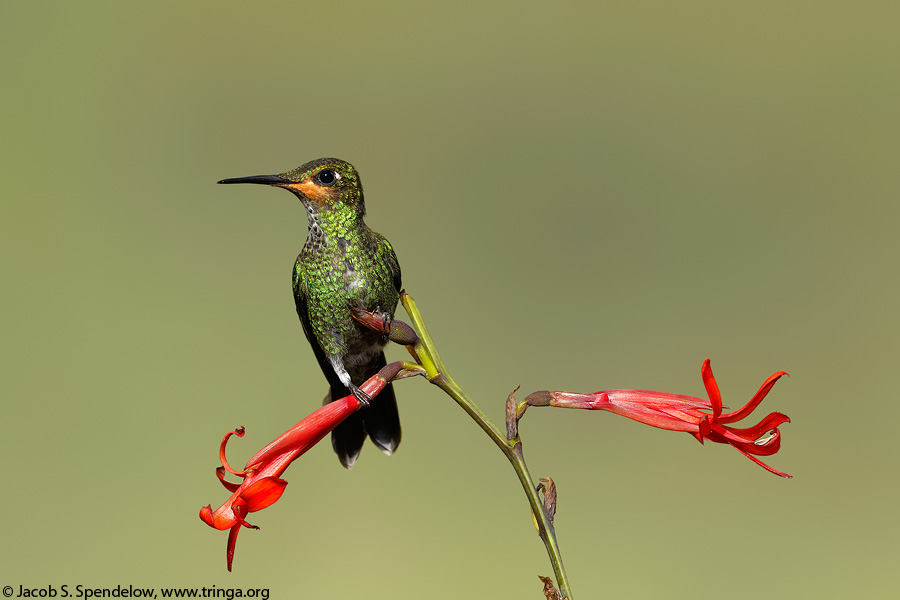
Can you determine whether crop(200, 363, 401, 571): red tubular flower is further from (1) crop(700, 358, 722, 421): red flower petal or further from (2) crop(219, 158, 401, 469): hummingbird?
(1) crop(700, 358, 722, 421): red flower petal

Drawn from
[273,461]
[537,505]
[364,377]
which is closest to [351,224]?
[364,377]

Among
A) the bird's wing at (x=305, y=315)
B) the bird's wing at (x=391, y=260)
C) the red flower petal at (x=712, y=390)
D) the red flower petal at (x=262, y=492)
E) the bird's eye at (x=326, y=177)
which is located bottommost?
the red flower petal at (x=262, y=492)

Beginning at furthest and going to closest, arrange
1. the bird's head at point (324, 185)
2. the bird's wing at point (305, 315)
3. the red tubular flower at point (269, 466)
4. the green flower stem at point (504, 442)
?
the bird's wing at point (305, 315)
the bird's head at point (324, 185)
the red tubular flower at point (269, 466)
the green flower stem at point (504, 442)

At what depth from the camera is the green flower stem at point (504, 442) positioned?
782mm

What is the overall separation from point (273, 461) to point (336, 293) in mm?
313

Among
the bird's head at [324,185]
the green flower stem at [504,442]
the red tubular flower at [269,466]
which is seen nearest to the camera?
the green flower stem at [504,442]

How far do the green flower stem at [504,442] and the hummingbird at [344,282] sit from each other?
0.22 m

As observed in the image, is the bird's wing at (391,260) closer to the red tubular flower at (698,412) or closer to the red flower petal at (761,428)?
the red tubular flower at (698,412)

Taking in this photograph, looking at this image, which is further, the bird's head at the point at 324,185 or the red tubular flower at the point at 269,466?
the bird's head at the point at 324,185

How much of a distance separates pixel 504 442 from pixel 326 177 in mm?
507

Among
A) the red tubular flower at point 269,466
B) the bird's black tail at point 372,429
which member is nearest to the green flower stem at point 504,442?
the red tubular flower at point 269,466

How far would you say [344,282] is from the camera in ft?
3.86

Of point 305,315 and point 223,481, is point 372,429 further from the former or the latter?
point 223,481

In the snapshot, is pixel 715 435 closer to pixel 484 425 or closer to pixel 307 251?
pixel 484 425
